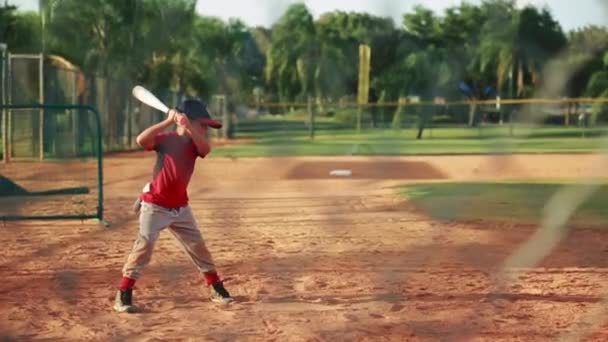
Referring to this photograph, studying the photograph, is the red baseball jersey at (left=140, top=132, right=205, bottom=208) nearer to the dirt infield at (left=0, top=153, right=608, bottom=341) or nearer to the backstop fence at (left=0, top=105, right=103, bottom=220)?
the dirt infield at (left=0, top=153, right=608, bottom=341)

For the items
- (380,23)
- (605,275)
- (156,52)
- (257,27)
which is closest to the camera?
(380,23)

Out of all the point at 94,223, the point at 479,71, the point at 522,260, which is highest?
the point at 479,71

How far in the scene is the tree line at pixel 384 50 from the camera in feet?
3.68

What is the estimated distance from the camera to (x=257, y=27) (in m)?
1.34

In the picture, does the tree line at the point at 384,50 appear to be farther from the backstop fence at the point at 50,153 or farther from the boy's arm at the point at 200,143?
the backstop fence at the point at 50,153

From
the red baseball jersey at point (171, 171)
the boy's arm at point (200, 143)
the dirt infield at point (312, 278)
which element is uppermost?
the boy's arm at point (200, 143)

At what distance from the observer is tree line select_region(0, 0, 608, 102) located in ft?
3.68

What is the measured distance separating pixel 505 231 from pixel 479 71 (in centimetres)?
414

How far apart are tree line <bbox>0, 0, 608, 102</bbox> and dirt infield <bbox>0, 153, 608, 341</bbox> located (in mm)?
337

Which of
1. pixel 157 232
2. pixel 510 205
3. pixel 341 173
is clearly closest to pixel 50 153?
pixel 341 173

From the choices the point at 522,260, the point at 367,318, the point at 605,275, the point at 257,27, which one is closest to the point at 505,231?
the point at 605,275

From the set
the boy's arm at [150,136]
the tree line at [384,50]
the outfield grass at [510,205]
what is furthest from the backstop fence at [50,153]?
the tree line at [384,50]

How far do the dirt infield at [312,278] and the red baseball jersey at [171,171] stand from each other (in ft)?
1.12

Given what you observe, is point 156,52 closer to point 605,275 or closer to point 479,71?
point 479,71
